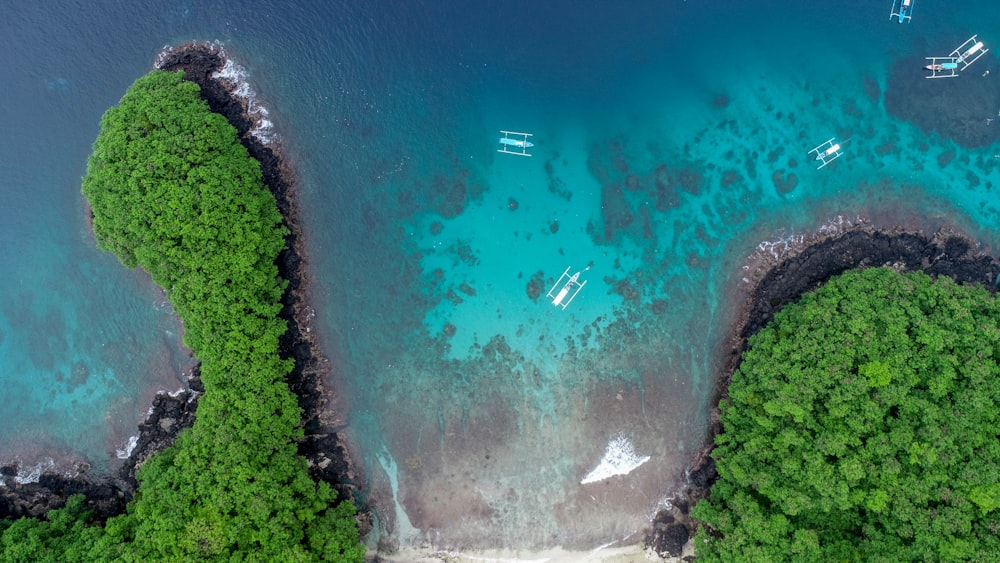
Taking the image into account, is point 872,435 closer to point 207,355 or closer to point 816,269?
point 816,269

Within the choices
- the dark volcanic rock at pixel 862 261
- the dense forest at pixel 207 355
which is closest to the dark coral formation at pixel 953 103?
the dark volcanic rock at pixel 862 261

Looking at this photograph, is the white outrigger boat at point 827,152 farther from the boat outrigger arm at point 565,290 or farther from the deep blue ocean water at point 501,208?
the boat outrigger arm at point 565,290

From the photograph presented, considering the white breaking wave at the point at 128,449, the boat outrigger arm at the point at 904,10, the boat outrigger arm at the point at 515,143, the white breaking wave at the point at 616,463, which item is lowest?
the white breaking wave at the point at 616,463

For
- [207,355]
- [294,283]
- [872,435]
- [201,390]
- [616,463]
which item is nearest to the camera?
[872,435]

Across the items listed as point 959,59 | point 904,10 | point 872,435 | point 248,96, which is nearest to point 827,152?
point 959,59

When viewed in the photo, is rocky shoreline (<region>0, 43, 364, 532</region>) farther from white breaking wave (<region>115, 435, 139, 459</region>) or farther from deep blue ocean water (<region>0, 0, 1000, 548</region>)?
deep blue ocean water (<region>0, 0, 1000, 548</region>)

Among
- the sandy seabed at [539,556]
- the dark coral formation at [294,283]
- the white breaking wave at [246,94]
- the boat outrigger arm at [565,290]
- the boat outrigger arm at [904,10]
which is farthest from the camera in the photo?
the white breaking wave at [246,94]

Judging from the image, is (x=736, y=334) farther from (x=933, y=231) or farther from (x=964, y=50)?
(x=964, y=50)
